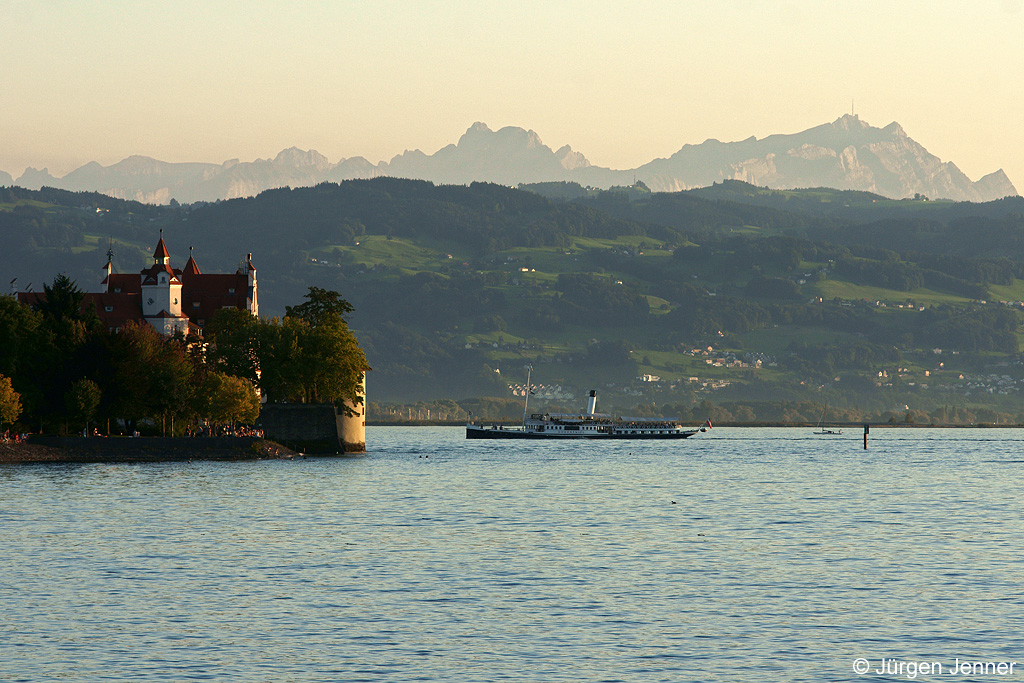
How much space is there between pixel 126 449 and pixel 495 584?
95.5 metres

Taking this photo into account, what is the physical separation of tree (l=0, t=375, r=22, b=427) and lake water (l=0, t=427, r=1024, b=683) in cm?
2354

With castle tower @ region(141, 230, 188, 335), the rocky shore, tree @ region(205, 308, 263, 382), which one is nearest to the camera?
the rocky shore

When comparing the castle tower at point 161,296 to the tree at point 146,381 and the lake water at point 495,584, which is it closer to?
the tree at point 146,381

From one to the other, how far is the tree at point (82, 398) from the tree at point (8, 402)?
17.9ft

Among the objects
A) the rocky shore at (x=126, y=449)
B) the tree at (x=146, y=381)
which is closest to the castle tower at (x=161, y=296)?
the tree at (x=146, y=381)

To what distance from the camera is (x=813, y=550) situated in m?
68.2

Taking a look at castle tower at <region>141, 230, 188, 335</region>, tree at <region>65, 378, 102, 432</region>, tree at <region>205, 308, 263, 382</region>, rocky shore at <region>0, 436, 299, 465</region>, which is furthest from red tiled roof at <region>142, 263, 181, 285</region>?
tree at <region>65, 378, 102, 432</region>

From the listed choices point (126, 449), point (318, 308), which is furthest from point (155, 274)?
point (126, 449)

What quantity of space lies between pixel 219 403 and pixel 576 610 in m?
105

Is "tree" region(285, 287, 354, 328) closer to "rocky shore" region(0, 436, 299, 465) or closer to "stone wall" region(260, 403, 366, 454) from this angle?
"stone wall" region(260, 403, 366, 454)

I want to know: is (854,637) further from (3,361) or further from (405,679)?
(3,361)

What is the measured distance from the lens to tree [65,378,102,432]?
447ft

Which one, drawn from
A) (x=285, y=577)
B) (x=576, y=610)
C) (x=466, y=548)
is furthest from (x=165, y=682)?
(x=466, y=548)

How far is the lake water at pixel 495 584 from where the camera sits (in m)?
38.9
